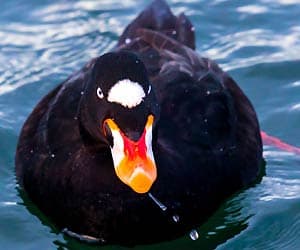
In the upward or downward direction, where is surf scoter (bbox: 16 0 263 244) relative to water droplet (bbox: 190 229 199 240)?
upward

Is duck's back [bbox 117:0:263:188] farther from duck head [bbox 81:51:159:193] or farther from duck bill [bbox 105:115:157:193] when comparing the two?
duck bill [bbox 105:115:157:193]

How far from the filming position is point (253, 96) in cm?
811

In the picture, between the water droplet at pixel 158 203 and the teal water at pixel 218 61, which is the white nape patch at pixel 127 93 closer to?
the water droplet at pixel 158 203

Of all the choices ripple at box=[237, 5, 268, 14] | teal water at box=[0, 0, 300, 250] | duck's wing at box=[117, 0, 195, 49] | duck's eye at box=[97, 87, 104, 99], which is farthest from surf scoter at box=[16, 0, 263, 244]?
ripple at box=[237, 5, 268, 14]

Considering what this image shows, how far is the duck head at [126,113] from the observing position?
5262 millimetres

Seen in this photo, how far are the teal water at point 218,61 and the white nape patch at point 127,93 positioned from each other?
1128 mm

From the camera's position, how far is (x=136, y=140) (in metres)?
5.30

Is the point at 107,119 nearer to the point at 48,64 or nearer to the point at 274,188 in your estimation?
the point at 274,188

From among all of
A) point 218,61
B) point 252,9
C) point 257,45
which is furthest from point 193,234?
point 252,9

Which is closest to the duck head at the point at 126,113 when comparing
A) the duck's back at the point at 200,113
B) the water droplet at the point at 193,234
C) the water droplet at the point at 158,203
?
the water droplet at the point at 158,203

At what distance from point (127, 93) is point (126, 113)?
117mm

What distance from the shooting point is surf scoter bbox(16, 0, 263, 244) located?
5570mm

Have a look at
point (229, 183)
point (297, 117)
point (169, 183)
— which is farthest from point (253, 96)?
point (169, 183)

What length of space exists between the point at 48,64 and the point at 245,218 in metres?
2.45
